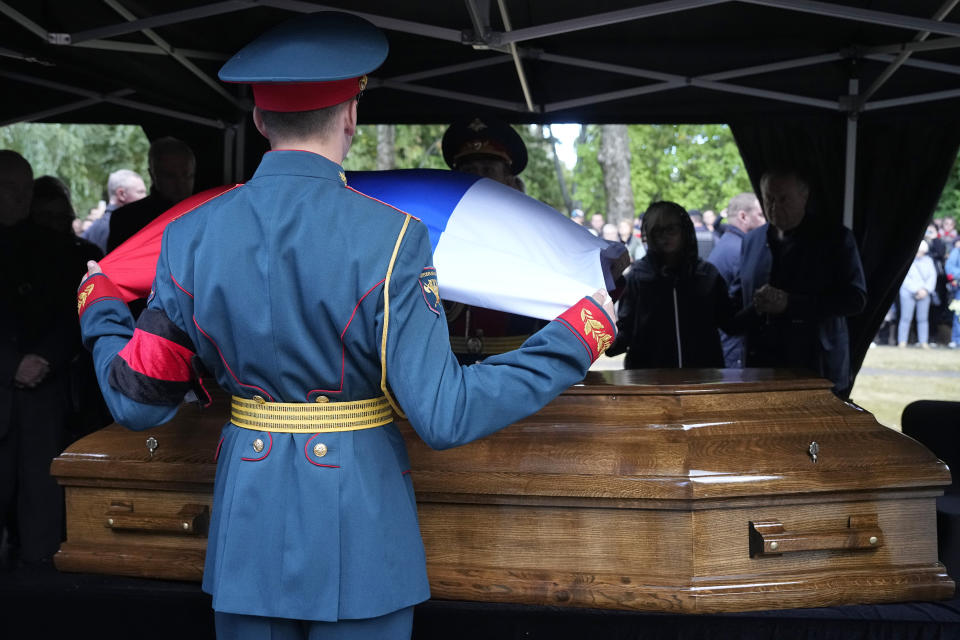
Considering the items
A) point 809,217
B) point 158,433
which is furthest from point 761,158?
point 158,433

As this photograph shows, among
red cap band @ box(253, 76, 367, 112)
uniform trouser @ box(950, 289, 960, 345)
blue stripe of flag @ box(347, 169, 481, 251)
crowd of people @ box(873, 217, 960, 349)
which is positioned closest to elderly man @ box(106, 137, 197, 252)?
blue stripe of flag @ box(347, 169, 481, 251)

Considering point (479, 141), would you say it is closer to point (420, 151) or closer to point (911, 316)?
point (911, 316)

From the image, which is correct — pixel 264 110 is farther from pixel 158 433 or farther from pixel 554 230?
pixel 158 433

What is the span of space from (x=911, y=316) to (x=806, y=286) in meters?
8.77

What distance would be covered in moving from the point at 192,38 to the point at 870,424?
9.46ft

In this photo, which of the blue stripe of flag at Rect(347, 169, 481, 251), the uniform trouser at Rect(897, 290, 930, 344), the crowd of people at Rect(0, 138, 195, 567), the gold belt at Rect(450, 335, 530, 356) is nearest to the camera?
the blue stripe of flag at Rect(347, 169, 481, 251)

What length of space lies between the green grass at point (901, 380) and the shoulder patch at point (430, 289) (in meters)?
5.83

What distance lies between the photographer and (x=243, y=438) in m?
1.57

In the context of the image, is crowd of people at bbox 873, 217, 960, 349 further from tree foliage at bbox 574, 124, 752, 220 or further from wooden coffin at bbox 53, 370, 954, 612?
wooden coffin at bbox 53, 370, 954, 612

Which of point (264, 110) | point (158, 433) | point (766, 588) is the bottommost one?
point (766, 588)

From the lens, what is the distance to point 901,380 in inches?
351

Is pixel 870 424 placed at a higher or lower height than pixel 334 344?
lower

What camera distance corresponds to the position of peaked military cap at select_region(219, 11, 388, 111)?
1.43 meters

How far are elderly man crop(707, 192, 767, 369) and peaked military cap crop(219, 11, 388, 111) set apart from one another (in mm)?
3488
